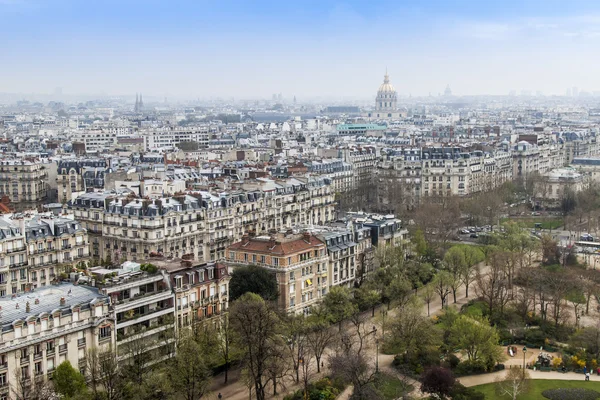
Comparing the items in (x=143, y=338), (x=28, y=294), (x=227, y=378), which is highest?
(x=28, y=294)

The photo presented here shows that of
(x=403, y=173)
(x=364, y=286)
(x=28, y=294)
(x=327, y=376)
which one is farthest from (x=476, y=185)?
(x=28, y=294)

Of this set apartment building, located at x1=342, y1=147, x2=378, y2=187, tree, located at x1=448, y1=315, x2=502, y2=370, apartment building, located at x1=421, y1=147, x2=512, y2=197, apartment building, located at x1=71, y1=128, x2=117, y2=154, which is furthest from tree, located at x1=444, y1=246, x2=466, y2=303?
apartment building, located at x1=71, y1=128, x2=117, y2=154

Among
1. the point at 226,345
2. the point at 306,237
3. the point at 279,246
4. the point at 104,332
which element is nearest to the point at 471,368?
the point at 226,345

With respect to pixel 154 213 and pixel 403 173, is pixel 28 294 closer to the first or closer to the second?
pixel 154 213

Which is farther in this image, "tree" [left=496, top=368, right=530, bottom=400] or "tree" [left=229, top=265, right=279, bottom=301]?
"tree" [left=229, top=265, right=279, bottom=301]

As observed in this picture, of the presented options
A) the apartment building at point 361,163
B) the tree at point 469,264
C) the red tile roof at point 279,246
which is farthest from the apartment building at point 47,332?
the apartment building at point 361,163

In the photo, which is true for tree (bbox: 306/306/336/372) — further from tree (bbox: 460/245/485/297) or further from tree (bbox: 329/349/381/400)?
tree (bbox: 460/245/485/297)
